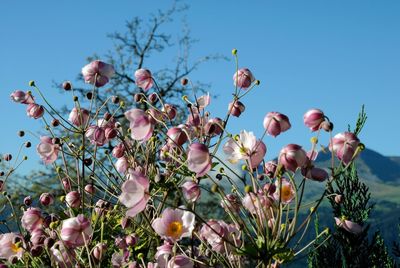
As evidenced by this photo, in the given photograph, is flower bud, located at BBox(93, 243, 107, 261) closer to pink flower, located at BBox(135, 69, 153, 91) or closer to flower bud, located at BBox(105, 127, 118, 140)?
flower bud, located at BBox(105, 127, 118, 140)

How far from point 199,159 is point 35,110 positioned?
4.35 ft

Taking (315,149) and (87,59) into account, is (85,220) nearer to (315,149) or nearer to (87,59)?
(315,149)

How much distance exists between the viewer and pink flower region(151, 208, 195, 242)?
2.26 m

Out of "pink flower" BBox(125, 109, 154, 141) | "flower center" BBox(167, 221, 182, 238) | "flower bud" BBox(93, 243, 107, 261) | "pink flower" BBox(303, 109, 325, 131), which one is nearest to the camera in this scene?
"pink flower" BBox(303, 109, 325, 131)

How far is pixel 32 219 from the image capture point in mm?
2857

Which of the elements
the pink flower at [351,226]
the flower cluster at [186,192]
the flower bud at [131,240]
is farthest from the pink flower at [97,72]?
the pink flower at [351,226]

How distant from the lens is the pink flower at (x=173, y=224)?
226 centimetres

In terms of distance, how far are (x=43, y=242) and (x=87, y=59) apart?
49.2ft

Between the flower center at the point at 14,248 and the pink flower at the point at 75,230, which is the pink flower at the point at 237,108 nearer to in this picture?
the pink flower at the point at 75,230

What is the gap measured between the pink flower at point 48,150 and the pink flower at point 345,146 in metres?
1.47

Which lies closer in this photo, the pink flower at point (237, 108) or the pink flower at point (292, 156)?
the pink flower at point (292, 156)

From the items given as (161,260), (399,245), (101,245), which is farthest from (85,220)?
(399,245)

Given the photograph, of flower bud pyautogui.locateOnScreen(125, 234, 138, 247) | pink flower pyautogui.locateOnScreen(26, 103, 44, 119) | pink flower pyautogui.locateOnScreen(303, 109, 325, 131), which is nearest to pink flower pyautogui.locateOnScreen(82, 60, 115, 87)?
pink flower pyautogui.locateOnScreen(26, 103, 44, 119)

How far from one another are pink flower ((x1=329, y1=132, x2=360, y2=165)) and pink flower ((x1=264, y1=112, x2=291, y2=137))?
0.63 feet
